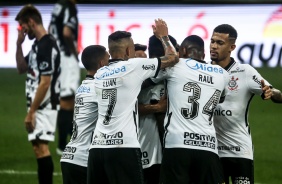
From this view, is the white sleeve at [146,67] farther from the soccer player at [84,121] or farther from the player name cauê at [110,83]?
the soccer player at [84,121]

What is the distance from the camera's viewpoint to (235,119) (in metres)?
9.15

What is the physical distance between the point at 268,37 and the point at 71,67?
182 inches

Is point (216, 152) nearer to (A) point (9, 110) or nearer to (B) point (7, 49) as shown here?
(A) point (9, 110)

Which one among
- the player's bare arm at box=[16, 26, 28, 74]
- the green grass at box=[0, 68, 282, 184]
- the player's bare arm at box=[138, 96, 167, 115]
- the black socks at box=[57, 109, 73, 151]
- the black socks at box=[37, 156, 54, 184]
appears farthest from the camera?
the black socks at box=[57, 109, 73, 151]

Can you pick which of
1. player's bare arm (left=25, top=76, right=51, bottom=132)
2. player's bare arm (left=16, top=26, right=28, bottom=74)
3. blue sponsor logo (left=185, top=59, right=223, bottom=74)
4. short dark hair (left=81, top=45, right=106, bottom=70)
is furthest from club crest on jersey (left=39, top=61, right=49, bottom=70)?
blue sponsor logo (left=185, top=59, right=223, bottom=74)

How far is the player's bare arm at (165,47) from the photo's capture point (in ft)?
28.0

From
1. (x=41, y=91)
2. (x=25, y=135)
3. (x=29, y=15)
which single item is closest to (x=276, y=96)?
(x=41, y=91)

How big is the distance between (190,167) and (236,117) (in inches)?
36.2

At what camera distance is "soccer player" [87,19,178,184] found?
27.6 feet

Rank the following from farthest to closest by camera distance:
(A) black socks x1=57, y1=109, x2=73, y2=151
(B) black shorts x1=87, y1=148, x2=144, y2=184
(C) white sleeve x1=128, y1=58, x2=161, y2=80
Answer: (A) black socks x1=57, y1=109, x2=73, y2=151 < (C) white sleeve x1=128, y1=58, x2=161, y2=80 < (B) black shorts x1=87, y1=148, x2=144, y2=184

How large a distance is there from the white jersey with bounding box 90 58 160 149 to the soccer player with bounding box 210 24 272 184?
102cm

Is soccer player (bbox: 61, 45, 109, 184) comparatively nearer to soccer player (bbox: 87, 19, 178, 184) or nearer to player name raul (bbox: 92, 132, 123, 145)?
soccer player (bbox: 87, 19, 178, 184)

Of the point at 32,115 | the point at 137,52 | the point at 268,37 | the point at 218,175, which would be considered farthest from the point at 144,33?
the point at 218,175

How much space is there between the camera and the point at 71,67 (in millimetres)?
15852
